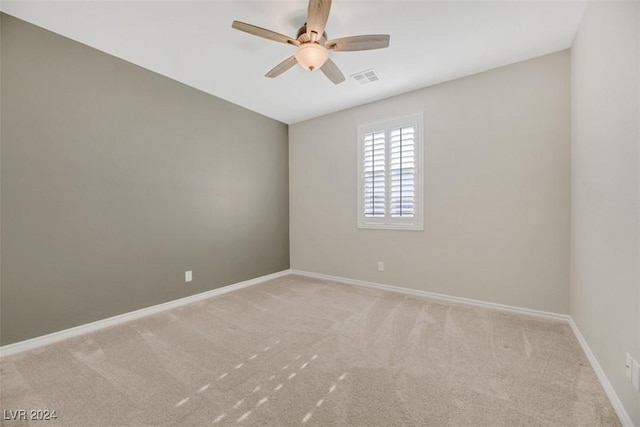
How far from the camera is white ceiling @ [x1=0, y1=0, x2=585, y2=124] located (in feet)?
6.68

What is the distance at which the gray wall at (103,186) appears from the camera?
7.02 feet

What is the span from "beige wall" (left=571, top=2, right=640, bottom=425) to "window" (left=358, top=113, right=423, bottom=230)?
151cm

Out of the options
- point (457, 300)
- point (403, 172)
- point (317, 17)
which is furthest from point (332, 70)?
point (457, 300)

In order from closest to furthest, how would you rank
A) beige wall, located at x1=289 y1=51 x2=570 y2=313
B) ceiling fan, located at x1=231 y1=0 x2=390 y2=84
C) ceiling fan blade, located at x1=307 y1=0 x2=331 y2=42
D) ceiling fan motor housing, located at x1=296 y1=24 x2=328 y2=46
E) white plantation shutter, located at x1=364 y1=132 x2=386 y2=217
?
ceiling fan blade, located at x1=307 y1=0 x2=331 y2=42
ceiling fan, located at x1=231 y1=0 x2=390 y2=84
ceiling fan motor housing, located at x1=296 y1=24 x2=328 y2=46
beige wall, located at x1=289 y1=51 x2=570 y2=313
white plantation shutter, located at x1=364 y1=132 x2=386 y2=217

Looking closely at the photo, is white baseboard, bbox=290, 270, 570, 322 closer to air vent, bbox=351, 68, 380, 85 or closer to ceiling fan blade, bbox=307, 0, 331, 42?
air vent, bbox=351, 68, 380, 85

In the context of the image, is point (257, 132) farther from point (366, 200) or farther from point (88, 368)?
point (88, 368)

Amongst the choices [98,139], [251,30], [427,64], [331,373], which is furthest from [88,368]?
[427,64]

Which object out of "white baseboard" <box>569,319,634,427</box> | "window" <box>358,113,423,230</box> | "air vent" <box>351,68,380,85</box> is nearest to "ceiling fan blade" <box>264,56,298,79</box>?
"air vent" <box>351,68,380,85</box>

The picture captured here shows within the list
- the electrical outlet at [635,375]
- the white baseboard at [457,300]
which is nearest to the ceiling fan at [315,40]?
the electrical outlet at [635,375]

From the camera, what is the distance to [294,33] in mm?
2334

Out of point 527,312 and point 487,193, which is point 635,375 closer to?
point 527,312

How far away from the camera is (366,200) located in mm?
3883

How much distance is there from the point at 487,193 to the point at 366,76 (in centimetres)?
192

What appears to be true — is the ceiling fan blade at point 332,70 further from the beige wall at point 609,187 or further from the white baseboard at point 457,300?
the white baseboard at point 457,300
